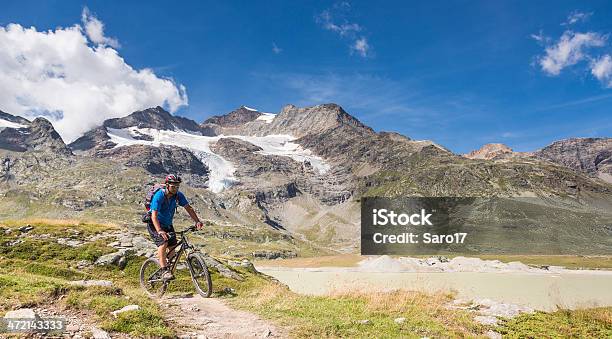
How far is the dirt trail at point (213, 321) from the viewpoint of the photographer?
12.1 m

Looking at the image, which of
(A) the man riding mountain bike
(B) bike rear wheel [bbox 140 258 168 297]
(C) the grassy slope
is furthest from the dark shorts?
(C) the grassy slope

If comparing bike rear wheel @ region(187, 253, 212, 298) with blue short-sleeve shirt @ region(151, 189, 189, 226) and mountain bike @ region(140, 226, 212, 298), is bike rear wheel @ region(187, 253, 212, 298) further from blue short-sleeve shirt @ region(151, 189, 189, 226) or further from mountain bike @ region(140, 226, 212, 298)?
blue short-sleeve shirt @ region(151, 189, 189, 226)

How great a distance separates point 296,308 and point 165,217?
5.73 metres

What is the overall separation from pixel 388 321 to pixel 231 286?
11.0 m

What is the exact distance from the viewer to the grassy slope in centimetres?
1240

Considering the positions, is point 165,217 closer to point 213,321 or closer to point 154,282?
point 154,282

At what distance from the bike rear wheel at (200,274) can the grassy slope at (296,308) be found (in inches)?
47.0

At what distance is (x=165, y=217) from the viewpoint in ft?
52.5

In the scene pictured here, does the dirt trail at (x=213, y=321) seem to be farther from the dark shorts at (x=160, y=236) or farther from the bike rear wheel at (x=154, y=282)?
the dark shorts at (x=160, y=236)

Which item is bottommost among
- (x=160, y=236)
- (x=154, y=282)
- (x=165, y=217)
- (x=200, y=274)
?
(x=154, y=282)

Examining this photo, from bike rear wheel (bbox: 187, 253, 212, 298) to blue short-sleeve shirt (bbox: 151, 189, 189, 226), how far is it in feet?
5.58

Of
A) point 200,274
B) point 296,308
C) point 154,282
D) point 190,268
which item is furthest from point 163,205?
point 296,308

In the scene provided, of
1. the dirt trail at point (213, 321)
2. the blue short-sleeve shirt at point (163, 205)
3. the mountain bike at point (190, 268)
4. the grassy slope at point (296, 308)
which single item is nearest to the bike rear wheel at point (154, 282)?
the mountain bike at point (190, 268)

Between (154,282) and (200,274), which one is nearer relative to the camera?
(200,274)
